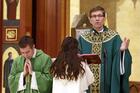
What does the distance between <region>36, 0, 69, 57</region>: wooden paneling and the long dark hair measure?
225cm

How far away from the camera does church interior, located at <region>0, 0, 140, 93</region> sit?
7211mm

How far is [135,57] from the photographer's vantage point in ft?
23.5

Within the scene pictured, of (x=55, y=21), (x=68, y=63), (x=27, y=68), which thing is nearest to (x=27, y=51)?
(x=27, y=68)

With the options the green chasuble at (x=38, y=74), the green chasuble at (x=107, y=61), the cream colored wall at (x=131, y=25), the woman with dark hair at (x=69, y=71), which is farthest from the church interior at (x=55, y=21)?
the woman with dark hair at (x=69, y=71)

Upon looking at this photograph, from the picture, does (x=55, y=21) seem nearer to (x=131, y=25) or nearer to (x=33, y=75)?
(x=131, y=25)

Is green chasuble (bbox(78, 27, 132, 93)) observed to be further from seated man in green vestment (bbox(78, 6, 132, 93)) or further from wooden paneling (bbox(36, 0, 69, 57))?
wooden paneling (bbox(36, 0, 69, 57))

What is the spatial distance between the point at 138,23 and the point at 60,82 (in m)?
2.31

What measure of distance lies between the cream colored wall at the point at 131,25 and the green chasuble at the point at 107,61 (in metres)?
1.19

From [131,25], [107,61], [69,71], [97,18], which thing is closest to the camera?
[69,71]

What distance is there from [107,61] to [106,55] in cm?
7

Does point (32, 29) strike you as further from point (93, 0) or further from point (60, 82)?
point (60, 82)

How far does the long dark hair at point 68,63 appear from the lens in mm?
5188

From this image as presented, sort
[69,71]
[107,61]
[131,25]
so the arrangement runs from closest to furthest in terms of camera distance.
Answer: [69,71] < [107,61] < [131,25]

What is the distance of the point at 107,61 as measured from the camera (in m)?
5.98
